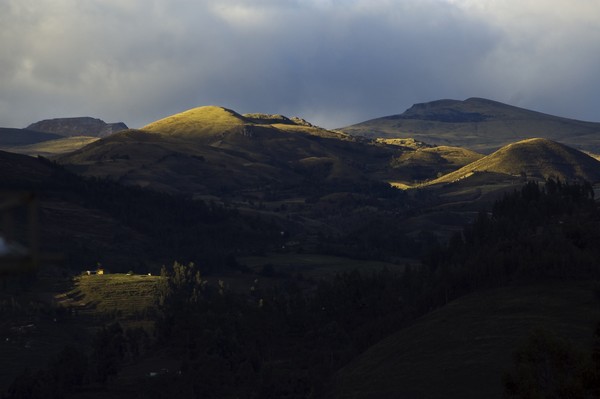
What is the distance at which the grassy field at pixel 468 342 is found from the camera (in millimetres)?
140125

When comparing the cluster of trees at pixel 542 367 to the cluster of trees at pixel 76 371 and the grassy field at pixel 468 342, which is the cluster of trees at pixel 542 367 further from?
the cluster of trees at pixel 76 371

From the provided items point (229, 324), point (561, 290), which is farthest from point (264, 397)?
point (561, 290)

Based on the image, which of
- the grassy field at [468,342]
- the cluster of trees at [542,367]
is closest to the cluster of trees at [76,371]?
A: the grassy field at [468,342]

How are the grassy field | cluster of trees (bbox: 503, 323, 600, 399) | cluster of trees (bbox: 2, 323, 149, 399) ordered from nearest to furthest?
cluster of trees (bbox: 503, 323, 600, 399) < the grassy field < cluster of trees (bbox: 2, 323, 149, 399)

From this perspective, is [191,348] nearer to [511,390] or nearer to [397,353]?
[397,353]

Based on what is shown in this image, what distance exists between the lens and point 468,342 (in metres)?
157

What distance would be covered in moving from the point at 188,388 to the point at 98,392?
17.4 meters

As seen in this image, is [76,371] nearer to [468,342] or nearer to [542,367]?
[468,342]

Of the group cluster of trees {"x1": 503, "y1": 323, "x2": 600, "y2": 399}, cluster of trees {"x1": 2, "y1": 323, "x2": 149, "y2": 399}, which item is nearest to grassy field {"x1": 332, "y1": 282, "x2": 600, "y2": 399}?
cluster of trees {"x1": 503, "y1": 323, "x2": 600, "y2": 399}

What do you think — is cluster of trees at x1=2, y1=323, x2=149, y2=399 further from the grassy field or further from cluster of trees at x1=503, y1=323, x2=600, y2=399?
cluster of trees at x1=503, y1=323, x2=600, y2=399

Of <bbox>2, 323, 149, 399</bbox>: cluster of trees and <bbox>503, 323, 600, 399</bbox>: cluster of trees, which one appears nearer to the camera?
<bbox>503, 323, 600, 399</bbox>: cluster of trees

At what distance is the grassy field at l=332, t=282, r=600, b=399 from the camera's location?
140125mm

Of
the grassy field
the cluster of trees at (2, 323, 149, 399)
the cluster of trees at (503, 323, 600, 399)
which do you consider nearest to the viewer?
the cluster of trees at (503, 323, 600, 399)

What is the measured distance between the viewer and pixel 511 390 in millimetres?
81625
